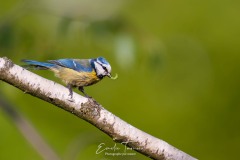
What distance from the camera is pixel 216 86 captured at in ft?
17.2

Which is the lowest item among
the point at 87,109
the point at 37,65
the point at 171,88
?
the point at 87,109

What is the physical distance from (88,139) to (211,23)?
302cm

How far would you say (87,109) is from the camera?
2.11m

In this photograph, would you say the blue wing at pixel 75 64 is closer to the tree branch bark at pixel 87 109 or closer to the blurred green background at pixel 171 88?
the tree branch bark at pixel 87 109

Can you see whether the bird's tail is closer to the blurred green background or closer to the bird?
the bird

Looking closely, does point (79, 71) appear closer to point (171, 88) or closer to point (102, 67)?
point (102, 67)

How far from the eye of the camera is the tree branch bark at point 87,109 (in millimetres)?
2051

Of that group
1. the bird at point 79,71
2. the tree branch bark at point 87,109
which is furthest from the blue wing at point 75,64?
the tree branch bark at point 87,109

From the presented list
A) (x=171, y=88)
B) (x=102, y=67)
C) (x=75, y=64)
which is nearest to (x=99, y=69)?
(x=102, y=67)

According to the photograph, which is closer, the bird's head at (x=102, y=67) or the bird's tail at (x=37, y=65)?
the bird's tail at (x=37, y=65)

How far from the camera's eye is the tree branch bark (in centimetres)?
205

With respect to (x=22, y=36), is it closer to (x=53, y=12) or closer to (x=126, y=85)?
(x=53, y=12)

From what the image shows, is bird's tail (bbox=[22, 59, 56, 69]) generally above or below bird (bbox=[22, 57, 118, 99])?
below


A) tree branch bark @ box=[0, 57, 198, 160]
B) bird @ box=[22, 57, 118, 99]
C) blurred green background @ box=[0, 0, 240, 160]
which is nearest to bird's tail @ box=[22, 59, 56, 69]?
bird @ box=[22, 57, 118, 99]
